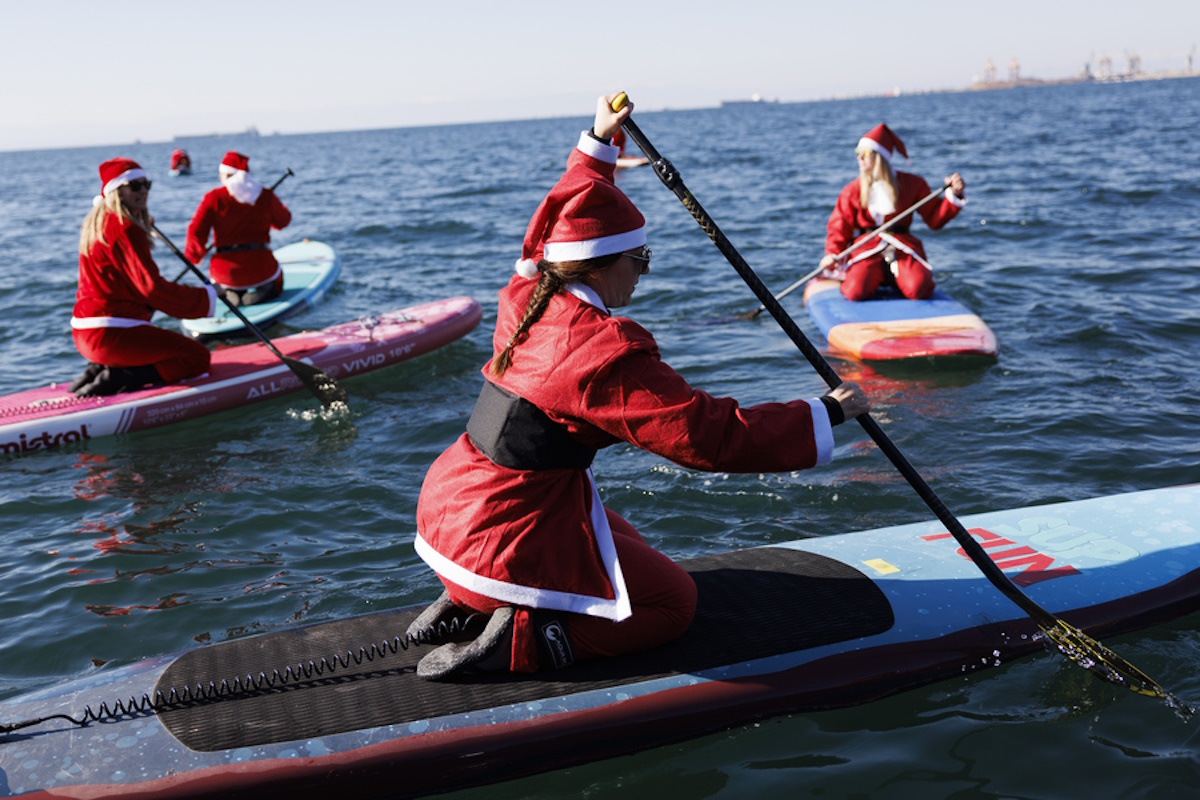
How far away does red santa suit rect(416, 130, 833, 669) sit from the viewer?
277 centimetres

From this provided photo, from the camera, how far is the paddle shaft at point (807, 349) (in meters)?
3.38

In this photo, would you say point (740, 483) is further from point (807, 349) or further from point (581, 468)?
point (581, 468)

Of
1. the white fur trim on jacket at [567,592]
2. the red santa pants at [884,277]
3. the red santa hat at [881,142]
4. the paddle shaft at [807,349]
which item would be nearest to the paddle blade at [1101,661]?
the paddle shaft at [807,349]

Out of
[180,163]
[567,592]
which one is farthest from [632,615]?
[180,163]

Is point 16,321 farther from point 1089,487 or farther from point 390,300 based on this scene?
point 1089,487

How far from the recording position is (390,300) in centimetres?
1214

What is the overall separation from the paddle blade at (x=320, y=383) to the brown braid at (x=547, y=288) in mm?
4982

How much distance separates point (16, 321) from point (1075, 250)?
1295cm

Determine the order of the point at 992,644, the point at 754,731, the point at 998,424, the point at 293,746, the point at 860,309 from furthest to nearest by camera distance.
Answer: the point at 860,309 → the point at 998,424 → the point at 992,644 → the point at 754,731 → the point at 293,746

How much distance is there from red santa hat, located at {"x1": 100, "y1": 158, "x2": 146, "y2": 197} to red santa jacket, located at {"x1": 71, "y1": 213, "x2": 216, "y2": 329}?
0.22 m

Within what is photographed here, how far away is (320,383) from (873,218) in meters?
5.09

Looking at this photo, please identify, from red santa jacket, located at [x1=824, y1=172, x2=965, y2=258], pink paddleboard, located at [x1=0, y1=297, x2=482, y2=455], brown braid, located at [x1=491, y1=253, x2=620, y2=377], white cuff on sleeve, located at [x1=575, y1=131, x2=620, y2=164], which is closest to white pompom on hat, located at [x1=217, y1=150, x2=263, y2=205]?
pink paddleboard, located at [x1=0, y1=297, x2=482, y2=455]

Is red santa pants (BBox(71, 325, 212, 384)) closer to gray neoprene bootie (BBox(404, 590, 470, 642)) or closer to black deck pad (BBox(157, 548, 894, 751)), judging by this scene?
black deck pad (BBox(157, 548, 894, 751))

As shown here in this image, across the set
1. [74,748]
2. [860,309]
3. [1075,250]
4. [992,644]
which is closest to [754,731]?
[992,644]
